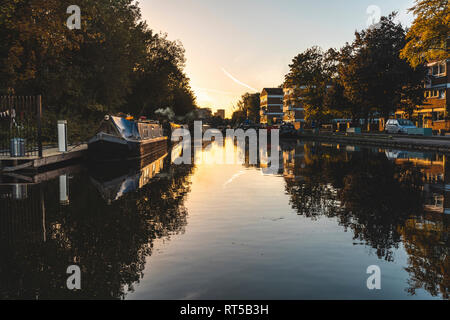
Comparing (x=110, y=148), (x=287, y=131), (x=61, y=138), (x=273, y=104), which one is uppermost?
(x=273, y=104)

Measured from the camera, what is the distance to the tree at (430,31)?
88.3 ft

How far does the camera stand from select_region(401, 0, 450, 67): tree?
26.9 metres

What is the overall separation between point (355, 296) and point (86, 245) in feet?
12.8

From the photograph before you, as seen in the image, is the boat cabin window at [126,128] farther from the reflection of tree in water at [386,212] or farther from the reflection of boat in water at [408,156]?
the reflection of boat in water at [408,156]

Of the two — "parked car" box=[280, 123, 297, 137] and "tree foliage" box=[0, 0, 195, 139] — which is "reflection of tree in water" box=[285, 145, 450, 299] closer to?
"tree foliage" box=[0, 0, 195, 139]

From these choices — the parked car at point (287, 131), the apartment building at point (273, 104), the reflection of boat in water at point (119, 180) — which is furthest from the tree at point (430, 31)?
the apartment building at point (273, 104)

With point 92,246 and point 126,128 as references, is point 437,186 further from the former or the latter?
point 126,128

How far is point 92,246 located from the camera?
6617 millimetres

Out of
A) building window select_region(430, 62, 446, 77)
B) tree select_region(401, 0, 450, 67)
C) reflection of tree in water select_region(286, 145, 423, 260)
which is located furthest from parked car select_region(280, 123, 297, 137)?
reflection of tree in water select_region(286, 145, 423, 260)

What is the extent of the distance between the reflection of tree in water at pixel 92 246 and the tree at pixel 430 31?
72.7ft

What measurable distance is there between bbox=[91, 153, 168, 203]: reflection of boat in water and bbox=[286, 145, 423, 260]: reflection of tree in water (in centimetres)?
445

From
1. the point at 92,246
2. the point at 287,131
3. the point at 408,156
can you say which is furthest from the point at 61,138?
the point at 287,131

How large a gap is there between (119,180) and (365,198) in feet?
25.8
